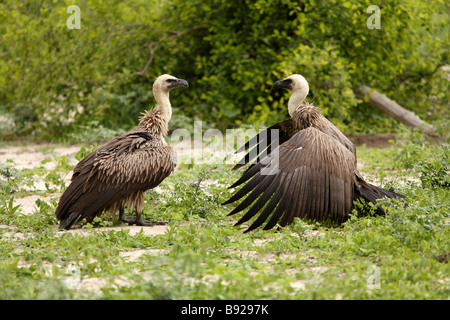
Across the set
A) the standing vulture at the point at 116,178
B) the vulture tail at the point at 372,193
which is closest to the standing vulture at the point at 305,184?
the vulture tail at the point at 372,193

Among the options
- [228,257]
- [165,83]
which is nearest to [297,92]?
[165,83]

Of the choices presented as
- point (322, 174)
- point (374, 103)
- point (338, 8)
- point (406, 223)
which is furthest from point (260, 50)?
point (406, 223)

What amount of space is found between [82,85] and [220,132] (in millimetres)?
2521

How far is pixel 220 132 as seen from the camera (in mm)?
10000

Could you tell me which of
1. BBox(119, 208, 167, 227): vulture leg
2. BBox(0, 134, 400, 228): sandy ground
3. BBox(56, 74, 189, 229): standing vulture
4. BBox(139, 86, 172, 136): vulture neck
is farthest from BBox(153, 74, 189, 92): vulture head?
BBox(119, 208, 167, 227): vulture leg

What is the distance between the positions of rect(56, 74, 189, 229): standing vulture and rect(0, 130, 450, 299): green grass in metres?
0.19

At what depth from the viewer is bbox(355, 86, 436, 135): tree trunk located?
10.0 metres

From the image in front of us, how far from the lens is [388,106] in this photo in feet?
33.4

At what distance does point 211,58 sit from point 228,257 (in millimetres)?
6951

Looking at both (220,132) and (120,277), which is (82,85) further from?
(120,277)

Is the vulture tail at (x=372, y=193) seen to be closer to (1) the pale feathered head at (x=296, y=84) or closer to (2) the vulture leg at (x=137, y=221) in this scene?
(1) the pale feathered head at (x=296, y=84)

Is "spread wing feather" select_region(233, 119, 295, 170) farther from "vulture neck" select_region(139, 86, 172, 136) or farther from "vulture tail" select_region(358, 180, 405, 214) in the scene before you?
"vulture tail" select_region(358, 180, 405, 214)

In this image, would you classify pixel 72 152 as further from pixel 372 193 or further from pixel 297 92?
pixel 372 193

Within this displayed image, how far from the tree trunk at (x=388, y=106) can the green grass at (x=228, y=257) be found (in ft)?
15.7
